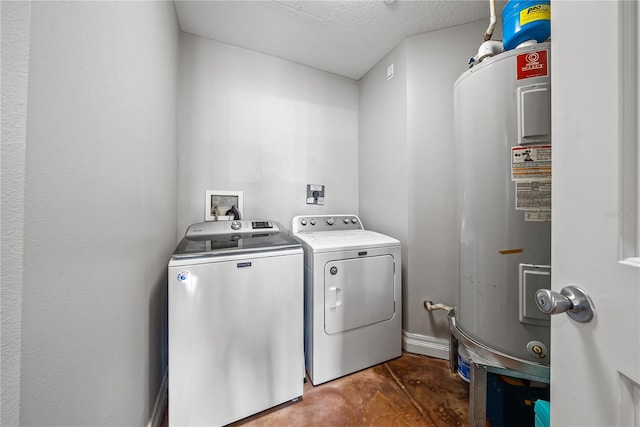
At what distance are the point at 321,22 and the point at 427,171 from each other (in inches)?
53.6

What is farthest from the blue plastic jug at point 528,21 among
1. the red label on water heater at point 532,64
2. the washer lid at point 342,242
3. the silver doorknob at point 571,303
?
the washer lid at point 342,242

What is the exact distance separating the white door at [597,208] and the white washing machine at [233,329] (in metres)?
1.02

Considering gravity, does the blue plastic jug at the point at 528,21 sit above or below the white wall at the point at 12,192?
above

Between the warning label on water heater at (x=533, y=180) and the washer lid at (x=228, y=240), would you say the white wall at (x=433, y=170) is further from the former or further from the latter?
the washer lid at (x=228, y=240)

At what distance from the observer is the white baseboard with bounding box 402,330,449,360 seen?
1608 mm

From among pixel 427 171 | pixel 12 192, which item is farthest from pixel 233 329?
pixel 427 171

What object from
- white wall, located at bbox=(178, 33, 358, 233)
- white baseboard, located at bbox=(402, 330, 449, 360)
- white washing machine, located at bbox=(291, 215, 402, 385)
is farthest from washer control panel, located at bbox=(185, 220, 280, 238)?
white baseboard, located at bbox=(402, 330, 449, 360)

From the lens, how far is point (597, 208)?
0.40 metres

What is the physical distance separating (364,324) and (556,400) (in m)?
1.07

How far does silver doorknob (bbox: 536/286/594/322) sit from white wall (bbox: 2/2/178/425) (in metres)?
0.98

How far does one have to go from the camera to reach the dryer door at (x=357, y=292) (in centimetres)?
138

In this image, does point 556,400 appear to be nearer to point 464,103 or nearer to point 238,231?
point 464,103

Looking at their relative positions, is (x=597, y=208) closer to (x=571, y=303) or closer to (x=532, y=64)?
(x=571, y=303)

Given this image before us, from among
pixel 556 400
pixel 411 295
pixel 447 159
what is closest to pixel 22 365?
pixel 556 400
